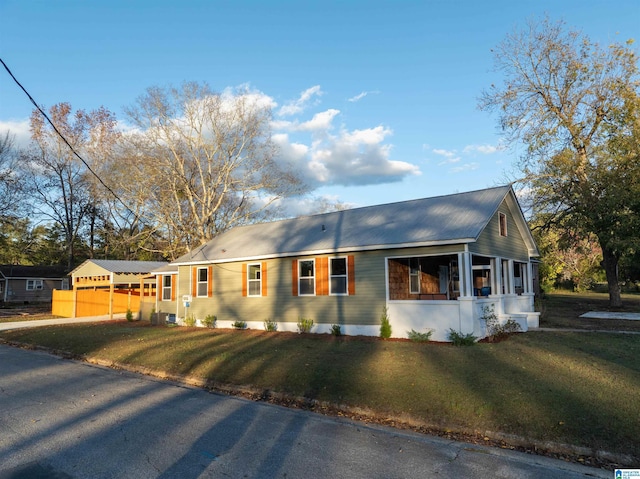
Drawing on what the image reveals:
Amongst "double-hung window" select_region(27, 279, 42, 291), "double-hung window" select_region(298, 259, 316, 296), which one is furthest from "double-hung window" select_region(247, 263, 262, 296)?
"double-hung window" select_region(27, 279, 42, 291)

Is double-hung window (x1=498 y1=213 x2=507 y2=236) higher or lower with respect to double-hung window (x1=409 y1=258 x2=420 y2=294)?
higher

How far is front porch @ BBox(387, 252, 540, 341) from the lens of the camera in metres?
12.2

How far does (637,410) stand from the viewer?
233 inches

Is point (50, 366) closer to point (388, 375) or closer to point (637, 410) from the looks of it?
point (388, 375)

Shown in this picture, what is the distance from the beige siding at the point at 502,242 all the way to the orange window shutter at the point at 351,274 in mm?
3805

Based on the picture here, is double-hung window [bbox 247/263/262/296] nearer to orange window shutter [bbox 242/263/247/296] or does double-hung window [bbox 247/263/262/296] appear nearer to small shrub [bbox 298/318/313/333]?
orange window shutter [bbox 242/263/247/296]

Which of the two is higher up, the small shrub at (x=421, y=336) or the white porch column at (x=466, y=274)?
the white porch column at (x=466, y=274)

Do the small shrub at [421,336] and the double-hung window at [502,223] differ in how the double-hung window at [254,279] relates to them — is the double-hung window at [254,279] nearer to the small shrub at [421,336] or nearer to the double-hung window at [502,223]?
the small shrub at [421,336]

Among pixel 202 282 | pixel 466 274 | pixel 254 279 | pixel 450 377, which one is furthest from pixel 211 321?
pixel 450 377

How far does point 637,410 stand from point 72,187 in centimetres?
4477

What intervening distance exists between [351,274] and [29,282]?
43.2 meters

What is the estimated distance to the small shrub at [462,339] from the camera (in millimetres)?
11617

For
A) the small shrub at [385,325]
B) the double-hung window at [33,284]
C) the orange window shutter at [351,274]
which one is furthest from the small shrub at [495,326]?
the double-hung window at [33,284]

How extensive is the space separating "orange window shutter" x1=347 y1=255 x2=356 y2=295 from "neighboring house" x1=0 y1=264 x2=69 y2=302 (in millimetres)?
40743
